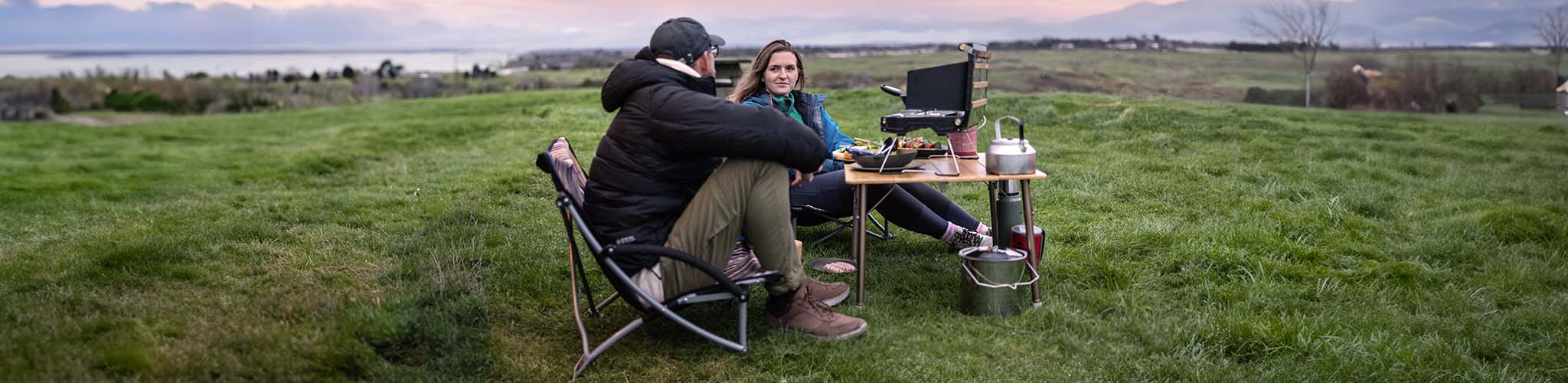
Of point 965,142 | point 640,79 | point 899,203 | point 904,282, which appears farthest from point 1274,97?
point 640,79

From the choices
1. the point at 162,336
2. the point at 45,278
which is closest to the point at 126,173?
the point at 45,278

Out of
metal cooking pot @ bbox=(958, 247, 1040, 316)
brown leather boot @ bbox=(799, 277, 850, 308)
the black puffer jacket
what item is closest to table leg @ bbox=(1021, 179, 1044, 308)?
metal cooking pot @ bbox=(958, 247, 1040, 316)

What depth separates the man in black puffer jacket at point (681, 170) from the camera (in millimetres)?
3898

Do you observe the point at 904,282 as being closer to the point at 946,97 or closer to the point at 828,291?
the point at 828,291

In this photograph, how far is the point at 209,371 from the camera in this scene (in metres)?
3.58

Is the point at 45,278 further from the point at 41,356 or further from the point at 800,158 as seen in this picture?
the point at 800,158

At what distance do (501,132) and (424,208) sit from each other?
751 cm

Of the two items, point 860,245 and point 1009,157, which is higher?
point 1009,157

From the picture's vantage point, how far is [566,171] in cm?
410

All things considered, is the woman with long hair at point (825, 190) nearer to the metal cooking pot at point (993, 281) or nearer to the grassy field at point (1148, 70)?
the metal cooking pot at point (993, 281)

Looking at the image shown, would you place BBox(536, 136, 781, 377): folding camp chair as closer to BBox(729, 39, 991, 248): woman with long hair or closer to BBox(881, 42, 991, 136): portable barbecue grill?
BBox(881, 42, 991, 136): portable barbecue grill

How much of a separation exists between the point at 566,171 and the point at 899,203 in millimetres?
2296

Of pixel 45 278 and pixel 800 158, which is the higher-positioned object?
pixel 800 158

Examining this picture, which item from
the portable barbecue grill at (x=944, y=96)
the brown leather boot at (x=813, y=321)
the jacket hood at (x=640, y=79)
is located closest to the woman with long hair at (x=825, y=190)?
the portable barbecue grill at (x=944, y=96)
